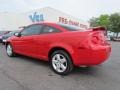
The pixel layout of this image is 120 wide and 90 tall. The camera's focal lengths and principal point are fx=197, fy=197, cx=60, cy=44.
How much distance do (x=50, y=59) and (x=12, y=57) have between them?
2.69 meters

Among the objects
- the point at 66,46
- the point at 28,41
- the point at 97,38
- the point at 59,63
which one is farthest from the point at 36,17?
the point at 97,38

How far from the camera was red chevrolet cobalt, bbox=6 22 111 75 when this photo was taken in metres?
5.29

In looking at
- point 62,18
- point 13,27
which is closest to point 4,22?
point 13,27

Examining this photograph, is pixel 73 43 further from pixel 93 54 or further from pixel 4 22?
pixel 4 22

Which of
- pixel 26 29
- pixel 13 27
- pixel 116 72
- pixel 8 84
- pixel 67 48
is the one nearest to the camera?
pixel 8 84

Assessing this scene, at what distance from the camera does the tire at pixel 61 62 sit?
5583 millimetres

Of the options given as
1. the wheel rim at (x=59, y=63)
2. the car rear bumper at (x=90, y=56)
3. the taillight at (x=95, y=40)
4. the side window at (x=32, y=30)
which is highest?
the side window at (x=32, y=30)

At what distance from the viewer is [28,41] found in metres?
7.04

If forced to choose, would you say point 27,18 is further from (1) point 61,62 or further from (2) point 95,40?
(2) point 95,40

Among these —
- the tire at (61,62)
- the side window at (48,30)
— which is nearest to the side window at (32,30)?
the side window at (48,30)

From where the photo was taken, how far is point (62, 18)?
31.2m

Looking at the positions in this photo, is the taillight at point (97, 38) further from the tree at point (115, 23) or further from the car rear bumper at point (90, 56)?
the tree at point (115, 23)

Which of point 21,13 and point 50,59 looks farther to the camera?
point 21,13

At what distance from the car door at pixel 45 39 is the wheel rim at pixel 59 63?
1.44 ft
